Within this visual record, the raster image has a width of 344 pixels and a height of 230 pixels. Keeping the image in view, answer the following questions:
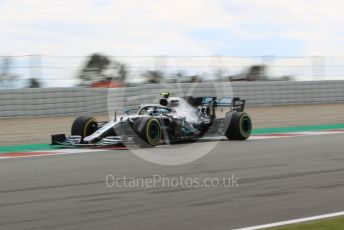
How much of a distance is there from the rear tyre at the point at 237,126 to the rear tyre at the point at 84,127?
2.89m

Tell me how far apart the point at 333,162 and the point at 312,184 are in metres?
2.15

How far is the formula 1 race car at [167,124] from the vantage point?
1220cm

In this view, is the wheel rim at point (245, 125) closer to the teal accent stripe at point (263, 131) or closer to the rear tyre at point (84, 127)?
the teal accent stripe at point (263, 131)

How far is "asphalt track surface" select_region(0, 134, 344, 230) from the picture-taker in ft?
20.1

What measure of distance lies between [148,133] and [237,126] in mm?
2498

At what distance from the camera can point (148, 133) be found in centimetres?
1204

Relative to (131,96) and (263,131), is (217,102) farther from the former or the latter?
(131,96)

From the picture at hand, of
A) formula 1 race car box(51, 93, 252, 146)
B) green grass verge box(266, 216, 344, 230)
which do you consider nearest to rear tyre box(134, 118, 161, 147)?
formula 1 race car box(51, 93, 252, 146)

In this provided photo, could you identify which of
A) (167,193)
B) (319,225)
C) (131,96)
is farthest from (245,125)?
(319,225)

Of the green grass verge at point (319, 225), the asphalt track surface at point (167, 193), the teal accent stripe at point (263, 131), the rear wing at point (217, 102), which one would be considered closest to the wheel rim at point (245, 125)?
the rear wing at point (217, 102)

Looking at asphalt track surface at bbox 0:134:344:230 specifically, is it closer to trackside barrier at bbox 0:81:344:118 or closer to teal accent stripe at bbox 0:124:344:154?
teal accent stripe at bbox 0:124:344:154

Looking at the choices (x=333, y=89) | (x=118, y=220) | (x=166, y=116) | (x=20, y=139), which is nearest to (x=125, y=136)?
(x=166, y=116)

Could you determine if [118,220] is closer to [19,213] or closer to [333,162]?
[19,213]

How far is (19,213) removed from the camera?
635cm
